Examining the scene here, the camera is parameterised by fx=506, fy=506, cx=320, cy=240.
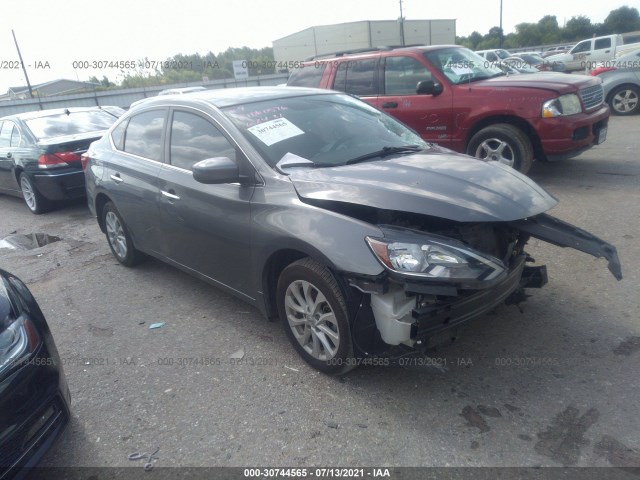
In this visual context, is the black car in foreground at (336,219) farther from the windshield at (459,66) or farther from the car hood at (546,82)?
the windshield at (459,66)

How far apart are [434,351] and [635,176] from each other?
5.18 m

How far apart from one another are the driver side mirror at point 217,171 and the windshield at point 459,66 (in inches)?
194

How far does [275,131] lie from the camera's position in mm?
3604

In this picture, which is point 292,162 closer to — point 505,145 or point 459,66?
point 505,145

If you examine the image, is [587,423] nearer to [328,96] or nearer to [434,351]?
[434,351]

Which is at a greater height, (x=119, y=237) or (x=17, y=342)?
(x=17, y=342)

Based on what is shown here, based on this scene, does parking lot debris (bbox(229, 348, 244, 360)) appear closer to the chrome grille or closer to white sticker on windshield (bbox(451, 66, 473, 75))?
white sticker on windshield (bbox(451, 66, 473, 75))

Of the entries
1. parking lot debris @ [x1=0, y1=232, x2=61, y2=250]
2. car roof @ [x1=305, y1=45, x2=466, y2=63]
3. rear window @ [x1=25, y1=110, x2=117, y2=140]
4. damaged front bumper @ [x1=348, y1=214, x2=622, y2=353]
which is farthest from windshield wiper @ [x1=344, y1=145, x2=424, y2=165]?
rear window @ [x1=25, y1=110, x2=117, y2=140]

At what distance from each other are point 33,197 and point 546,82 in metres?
7.84

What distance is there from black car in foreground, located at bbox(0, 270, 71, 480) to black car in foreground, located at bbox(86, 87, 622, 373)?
51.6 inches

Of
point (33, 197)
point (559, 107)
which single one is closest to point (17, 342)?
point (559, 107)

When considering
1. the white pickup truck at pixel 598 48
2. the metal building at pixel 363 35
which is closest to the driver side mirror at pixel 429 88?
the white pickup truck at pixel 598 48

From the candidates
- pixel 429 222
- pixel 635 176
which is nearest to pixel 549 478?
pixel 429 222

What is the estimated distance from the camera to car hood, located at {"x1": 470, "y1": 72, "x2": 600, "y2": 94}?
21.6 ft
